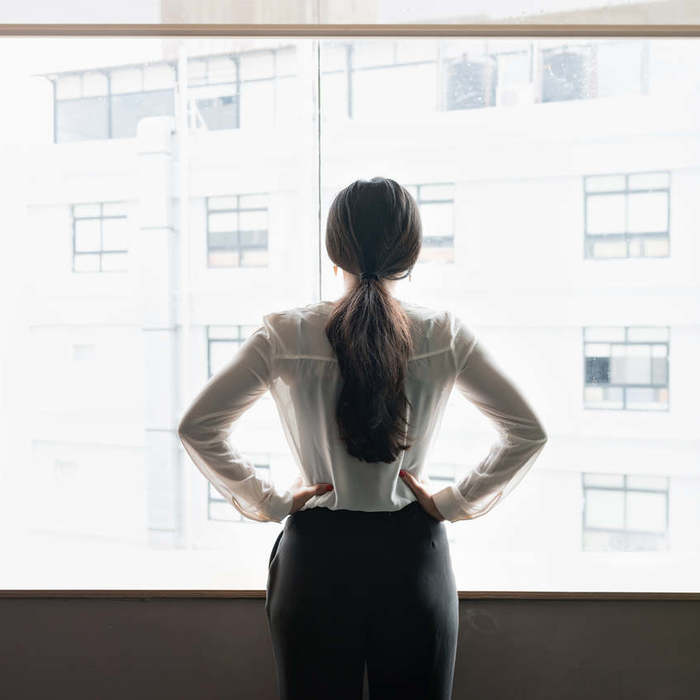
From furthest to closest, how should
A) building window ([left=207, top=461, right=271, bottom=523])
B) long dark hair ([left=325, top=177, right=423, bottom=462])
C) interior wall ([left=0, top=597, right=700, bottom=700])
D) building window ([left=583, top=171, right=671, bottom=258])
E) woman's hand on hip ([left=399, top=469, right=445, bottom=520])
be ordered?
building window ([left=207, top=461, right=271, bottom=523]) < building window ([left=583, top=171, right=671, bottom=258]) < interior wall ([left=0, top=597, right=700, bottom=700]) < woman's hand on hip ([left=399, top=469, right=445, bottom=520]) < long dark hair ([left=325, top=177, right=423, bottom=462])

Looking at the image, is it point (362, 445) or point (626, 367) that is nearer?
point (362, 445)

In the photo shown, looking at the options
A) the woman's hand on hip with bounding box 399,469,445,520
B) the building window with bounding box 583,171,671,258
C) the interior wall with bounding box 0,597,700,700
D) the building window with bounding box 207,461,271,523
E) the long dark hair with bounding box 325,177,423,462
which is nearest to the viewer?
the long dark hair with bounding box 325,177,423,462

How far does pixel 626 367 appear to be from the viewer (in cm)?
182

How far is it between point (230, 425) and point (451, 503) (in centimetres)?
45

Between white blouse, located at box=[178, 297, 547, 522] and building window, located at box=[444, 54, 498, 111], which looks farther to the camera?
building window, located at box=[444, 54, 498, 111]

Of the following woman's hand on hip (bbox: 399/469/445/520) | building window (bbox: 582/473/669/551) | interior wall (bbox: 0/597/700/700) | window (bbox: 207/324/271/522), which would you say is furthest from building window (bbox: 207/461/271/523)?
building window (bbox: 582/473/669/551)

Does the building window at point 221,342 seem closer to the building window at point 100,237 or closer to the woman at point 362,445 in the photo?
the building window at point 100,237

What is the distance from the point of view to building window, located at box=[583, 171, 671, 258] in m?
1.79

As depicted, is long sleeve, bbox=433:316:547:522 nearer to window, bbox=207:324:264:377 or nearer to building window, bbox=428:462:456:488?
building window, bbox=428:462:456:488

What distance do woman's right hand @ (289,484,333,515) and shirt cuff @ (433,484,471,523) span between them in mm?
211

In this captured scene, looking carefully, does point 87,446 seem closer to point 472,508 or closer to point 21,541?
Answer: point 21,541

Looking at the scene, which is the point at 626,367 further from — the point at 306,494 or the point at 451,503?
the point at 306,494

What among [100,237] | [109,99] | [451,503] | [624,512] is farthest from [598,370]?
[109,99]

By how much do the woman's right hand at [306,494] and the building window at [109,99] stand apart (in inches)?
46.3
